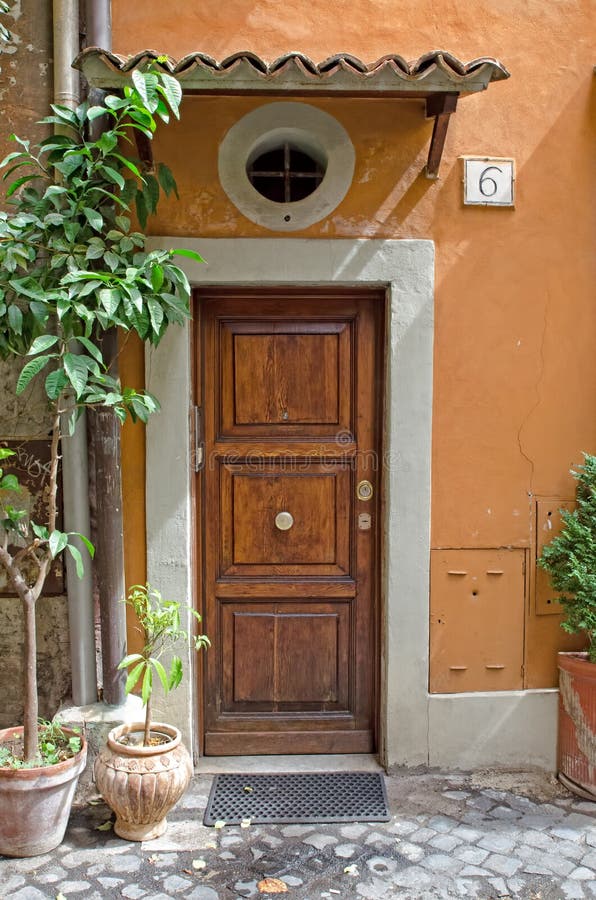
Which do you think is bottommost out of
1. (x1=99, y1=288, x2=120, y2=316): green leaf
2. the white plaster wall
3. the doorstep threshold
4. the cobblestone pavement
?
the cobblestone pavement

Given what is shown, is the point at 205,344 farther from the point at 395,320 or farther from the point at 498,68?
the point at 498,68

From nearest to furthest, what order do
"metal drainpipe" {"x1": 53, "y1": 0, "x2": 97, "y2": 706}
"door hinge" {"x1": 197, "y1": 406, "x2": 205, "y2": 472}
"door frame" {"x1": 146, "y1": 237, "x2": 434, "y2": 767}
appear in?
"metal drainpipe" {"x1": 53, "y1": 0, "x2": 97, "y2": 706} → "door frame" {"x1": 146, "y1": 237, "x2": 434, "y2": 767} → "door hinge" {"x1": 197, "y1": 406, "x2": 205, "y2": 472}

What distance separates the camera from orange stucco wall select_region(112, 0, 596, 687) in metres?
3.80

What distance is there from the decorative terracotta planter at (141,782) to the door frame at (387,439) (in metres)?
0.51

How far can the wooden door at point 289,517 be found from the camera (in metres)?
4.05

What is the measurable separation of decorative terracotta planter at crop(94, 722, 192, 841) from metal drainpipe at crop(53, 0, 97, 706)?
1.39ft

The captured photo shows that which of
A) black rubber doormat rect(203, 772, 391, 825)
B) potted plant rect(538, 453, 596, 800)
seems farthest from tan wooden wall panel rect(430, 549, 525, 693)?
black rubber doormat rect(203, 772, 391, 825)

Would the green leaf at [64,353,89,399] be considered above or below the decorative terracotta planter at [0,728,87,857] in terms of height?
above

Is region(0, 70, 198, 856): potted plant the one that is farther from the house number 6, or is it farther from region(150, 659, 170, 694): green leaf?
the house number 6

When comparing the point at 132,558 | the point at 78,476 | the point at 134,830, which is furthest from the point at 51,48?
the point at 134,830

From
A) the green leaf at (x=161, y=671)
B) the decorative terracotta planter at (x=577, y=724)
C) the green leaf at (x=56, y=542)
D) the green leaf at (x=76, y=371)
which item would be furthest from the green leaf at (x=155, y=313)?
the decorative terracotta planter at (x=577, y=724)

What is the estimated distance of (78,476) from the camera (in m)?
3.78

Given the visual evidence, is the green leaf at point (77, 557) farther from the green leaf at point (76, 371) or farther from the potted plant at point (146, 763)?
the green leaf at point (76, 371)

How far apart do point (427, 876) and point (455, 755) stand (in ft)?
2.95
